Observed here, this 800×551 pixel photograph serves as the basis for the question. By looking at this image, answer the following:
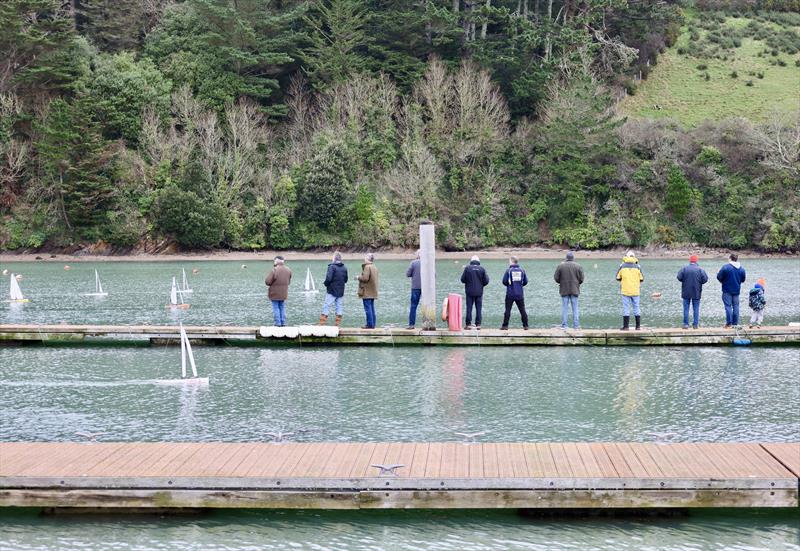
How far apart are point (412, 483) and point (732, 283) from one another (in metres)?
14.2

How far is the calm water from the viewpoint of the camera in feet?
32.8

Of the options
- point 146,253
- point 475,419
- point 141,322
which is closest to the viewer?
point 475,419

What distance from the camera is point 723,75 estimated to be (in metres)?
82.0

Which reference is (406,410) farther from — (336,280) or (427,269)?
(336,280)

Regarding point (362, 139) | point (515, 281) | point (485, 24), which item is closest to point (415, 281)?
point (515, 281)

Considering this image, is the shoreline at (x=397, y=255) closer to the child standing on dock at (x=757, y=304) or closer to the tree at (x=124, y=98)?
the tree at (x=124, y=98)

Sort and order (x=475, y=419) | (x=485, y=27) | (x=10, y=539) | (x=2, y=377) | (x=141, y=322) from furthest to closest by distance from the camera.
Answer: (x=485, y=27), (x=141, y=322), (x=2, y=377), (x=475, y=419), (x=10, y=539)

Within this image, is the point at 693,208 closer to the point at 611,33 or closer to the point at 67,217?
the point at 611,33

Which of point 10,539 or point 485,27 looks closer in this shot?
point 10,539

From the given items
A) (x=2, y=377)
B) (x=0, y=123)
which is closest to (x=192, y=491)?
(x=2, y=377)

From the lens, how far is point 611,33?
258ft

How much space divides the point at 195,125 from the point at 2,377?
178 ft

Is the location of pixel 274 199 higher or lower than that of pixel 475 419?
higher

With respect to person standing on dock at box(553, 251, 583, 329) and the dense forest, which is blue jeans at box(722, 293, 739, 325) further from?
the dense forest
